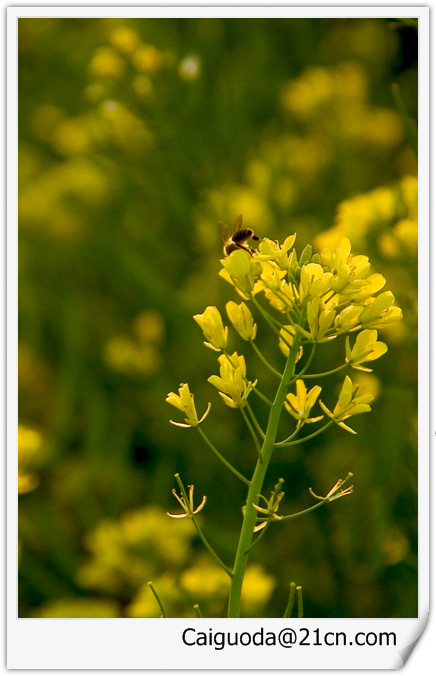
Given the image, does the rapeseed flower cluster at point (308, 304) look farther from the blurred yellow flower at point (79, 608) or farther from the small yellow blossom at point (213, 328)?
the blurred yellow flower at point (79, 608)

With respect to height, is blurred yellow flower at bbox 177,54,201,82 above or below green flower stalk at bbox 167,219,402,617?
above

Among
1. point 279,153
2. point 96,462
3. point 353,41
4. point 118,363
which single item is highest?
point 353,41

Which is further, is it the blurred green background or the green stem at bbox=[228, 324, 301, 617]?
the blurred green background

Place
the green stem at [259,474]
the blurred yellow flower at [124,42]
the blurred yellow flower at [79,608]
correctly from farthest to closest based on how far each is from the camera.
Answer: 1. the blurred yellow flower at [124,42]
2. the blurred yellow flower at [79,608]
3. the green stem at [259,474]

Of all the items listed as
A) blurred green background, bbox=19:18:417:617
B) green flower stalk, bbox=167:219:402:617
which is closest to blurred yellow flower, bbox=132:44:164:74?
blurred green background, bbox=19:18:417:617

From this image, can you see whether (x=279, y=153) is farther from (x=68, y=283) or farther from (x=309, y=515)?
(x=309, y=515)

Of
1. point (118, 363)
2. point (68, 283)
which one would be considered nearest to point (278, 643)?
point (118, 363)

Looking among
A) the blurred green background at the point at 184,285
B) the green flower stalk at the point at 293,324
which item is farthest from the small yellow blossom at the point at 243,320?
the blurred green background at the point at 184,285

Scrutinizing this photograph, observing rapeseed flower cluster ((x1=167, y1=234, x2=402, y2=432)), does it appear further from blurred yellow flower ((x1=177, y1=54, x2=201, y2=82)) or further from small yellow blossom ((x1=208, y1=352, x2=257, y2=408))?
blurred yellow flower ((x1=177, y1=54, x2=201, y2=82))
